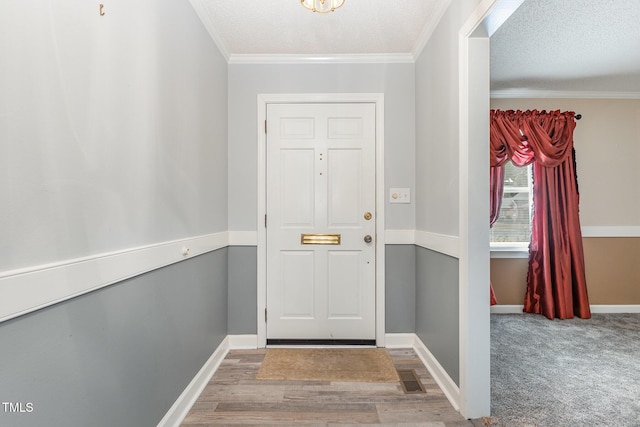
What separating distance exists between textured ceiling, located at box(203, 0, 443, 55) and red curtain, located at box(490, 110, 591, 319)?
1.61 meters

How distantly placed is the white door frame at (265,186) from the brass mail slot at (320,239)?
0.33 meters

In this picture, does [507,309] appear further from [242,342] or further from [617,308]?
[242,342]

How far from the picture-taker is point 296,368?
230cm

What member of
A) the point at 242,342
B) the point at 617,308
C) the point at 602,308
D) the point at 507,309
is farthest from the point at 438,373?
the point at 617,308

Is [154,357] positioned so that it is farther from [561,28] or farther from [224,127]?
[561,28]

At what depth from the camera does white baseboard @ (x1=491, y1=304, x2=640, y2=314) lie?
352 cm

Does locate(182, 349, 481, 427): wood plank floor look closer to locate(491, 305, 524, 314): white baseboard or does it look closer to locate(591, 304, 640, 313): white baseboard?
locate(491, 305, 524, 314): white baseboard

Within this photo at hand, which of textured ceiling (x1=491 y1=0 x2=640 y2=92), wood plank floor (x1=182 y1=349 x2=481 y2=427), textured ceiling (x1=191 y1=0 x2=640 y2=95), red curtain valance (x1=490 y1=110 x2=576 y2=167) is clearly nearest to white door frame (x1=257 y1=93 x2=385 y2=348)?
textured ceiling (x1=191 y1=0 x2=640 y2=95)

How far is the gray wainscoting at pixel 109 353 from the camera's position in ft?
2.69

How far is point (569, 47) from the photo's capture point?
266 cm

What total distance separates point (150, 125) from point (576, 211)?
4.03 meters

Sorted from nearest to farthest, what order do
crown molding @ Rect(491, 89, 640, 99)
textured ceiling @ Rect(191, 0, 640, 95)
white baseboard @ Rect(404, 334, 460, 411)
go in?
1. white baseboard @ Rect(404, 334, 460, 411)
2. textured ceiling @ Rect(191, 0, 640, 95)
3. crown molding @ Rect(491, 89, 640, 99)

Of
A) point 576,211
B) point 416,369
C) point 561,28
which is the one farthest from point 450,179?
point 576,211

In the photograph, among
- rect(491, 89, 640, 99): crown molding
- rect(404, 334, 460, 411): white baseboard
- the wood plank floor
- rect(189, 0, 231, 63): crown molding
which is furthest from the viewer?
rect(491, 89, 640, 99): crown molding
